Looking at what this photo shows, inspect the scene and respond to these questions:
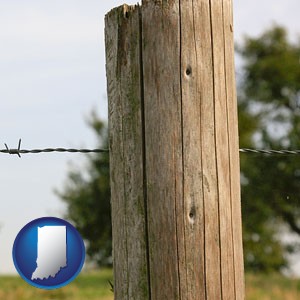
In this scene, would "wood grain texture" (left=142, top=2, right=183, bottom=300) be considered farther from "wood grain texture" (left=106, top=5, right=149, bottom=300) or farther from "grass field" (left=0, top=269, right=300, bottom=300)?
"grass field" (left=0, top=269, right=300, bottom=300)

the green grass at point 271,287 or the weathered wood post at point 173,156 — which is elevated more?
the weathered wood post at point 173,156

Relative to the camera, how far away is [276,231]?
62.8ft

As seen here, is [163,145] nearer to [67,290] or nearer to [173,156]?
[173,156]

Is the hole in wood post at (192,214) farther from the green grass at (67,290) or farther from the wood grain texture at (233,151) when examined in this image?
the green grass at (67,290)

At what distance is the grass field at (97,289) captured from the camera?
1403cm

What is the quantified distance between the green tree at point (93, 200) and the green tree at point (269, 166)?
12.2 feet

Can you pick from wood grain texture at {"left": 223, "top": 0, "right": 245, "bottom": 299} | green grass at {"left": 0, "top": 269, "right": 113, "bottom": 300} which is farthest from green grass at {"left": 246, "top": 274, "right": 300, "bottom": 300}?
wood grain texture at {"left": 223, "top": 0, "right": 245, "bottom": 299}

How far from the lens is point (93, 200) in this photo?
19.6 meters

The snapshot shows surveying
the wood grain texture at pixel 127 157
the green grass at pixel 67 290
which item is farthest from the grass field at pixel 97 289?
the wood grain texture at pixel 127 157

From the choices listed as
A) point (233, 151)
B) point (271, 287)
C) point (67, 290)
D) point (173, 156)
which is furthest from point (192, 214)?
Result: point (271, 287)

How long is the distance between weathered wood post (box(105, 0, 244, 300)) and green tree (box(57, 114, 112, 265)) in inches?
638

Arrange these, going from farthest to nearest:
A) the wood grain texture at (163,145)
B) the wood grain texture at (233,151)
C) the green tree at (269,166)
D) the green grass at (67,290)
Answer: the green tree at (269,166) → the green grass at (67,290) → the wood grain texture at (233,151) → the wood grain texture at (163,145)

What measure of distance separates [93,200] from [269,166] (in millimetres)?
4873

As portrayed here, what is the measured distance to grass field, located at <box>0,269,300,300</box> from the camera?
14028 mm
